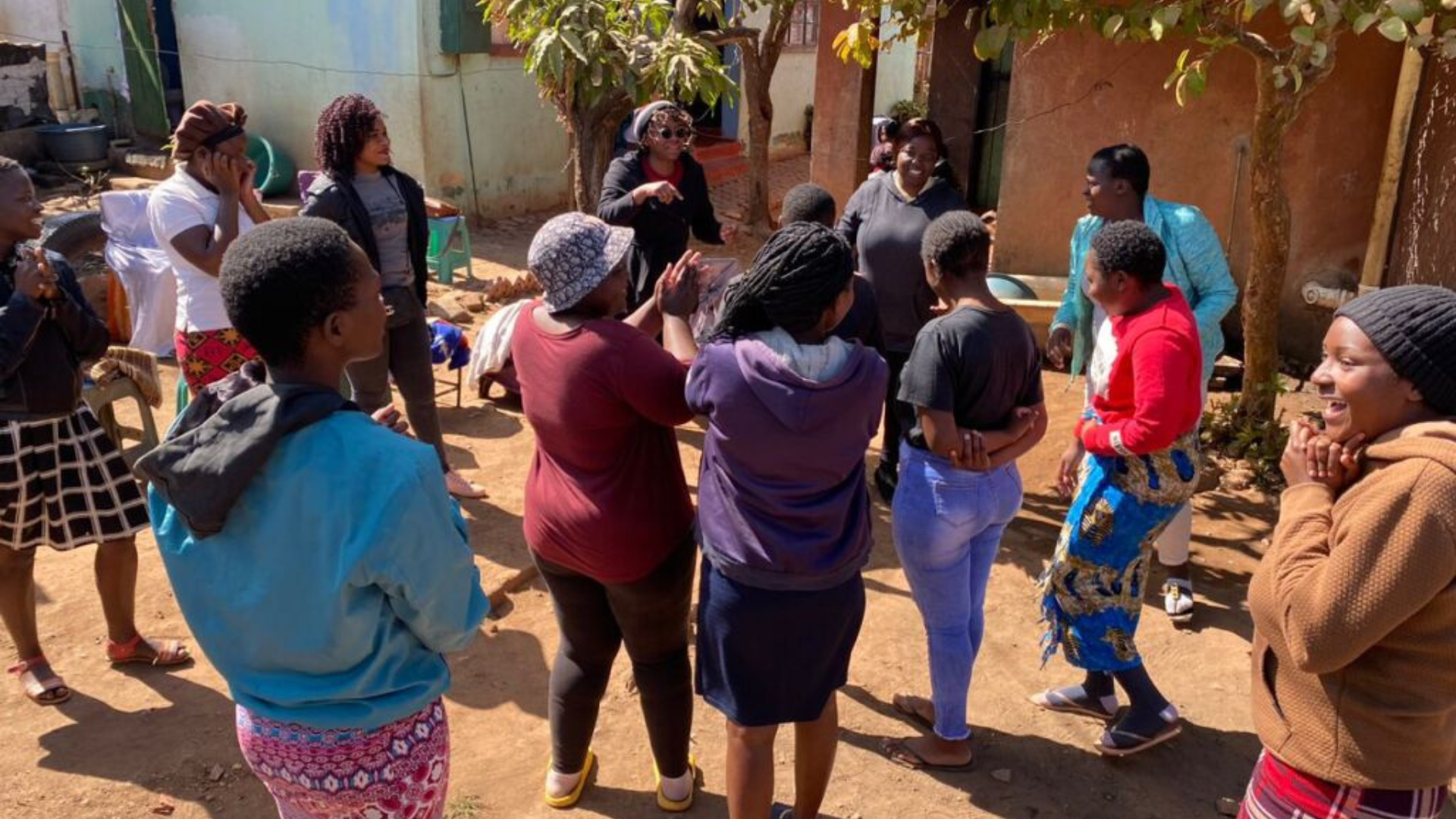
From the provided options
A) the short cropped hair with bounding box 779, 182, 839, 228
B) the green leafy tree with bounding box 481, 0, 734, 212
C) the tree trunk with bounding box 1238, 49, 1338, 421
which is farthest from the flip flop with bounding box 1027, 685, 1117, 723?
the green leafy tree with bounding box 481, 0, 734, 212

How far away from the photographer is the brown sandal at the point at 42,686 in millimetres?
3656

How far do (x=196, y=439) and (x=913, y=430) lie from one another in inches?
77.1

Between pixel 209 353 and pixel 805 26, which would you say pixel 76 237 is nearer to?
pixel 209 353

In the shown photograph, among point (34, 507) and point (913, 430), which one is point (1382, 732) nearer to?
point (913, 430)

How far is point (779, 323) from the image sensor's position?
2.52 metres

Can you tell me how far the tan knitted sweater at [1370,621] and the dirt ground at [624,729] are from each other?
1.40m

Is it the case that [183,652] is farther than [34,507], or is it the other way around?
[183,652]

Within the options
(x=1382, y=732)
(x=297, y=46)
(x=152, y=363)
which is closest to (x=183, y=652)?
(x=152, y=363)

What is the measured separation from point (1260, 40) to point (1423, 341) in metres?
3.71

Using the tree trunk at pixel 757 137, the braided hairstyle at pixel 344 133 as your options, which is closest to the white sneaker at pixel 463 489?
the braided hairstyle at pixel 344 133

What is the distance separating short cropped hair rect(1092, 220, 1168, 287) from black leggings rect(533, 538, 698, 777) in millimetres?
1450

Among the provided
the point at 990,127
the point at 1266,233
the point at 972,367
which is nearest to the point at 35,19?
the point at 990,127

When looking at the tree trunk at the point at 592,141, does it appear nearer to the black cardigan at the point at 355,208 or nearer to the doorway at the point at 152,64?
the black cardigan at the point at 355,208

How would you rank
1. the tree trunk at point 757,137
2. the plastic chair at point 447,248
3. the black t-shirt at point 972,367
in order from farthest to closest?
→ the tree trunk at point 757,137, the plastic chair at point 447,248, the black t-shirt at point 972,367
